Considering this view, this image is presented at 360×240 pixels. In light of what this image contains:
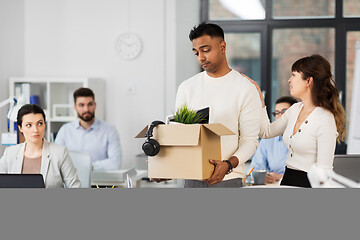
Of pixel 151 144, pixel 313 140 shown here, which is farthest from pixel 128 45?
pixel 151 144

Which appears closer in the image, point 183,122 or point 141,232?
point 141,232

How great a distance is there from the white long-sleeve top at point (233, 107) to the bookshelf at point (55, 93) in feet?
11.1

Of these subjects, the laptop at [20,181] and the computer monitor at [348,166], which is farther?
the computer monitor at [348,166]

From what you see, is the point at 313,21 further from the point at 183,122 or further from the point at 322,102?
the point at 183,122

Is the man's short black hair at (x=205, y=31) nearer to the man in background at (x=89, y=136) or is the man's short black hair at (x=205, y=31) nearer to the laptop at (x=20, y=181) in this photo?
the laptop at (x=20, y=181)

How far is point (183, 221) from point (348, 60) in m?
5.33

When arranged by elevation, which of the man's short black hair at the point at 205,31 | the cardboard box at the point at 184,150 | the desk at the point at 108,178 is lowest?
the desk at the point at 108,178

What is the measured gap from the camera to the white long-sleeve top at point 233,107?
1.79m

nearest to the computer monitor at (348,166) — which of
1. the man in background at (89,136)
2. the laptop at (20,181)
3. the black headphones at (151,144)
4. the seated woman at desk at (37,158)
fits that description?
the black headphones at (151,144)

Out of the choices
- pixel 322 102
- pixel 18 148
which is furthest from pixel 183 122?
pixel 18 148

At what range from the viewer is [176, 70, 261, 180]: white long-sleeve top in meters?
1.79

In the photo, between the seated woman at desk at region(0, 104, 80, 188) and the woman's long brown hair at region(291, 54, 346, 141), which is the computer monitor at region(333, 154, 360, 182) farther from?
the seated woman at desk at region(0, 104, 80, 188)

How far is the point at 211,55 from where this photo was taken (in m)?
1.80

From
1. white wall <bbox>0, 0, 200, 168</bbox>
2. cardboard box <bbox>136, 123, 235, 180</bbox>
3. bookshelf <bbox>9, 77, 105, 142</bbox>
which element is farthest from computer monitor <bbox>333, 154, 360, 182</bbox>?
bookshelf <bbox>9, 77, 105, 142</bbox>
